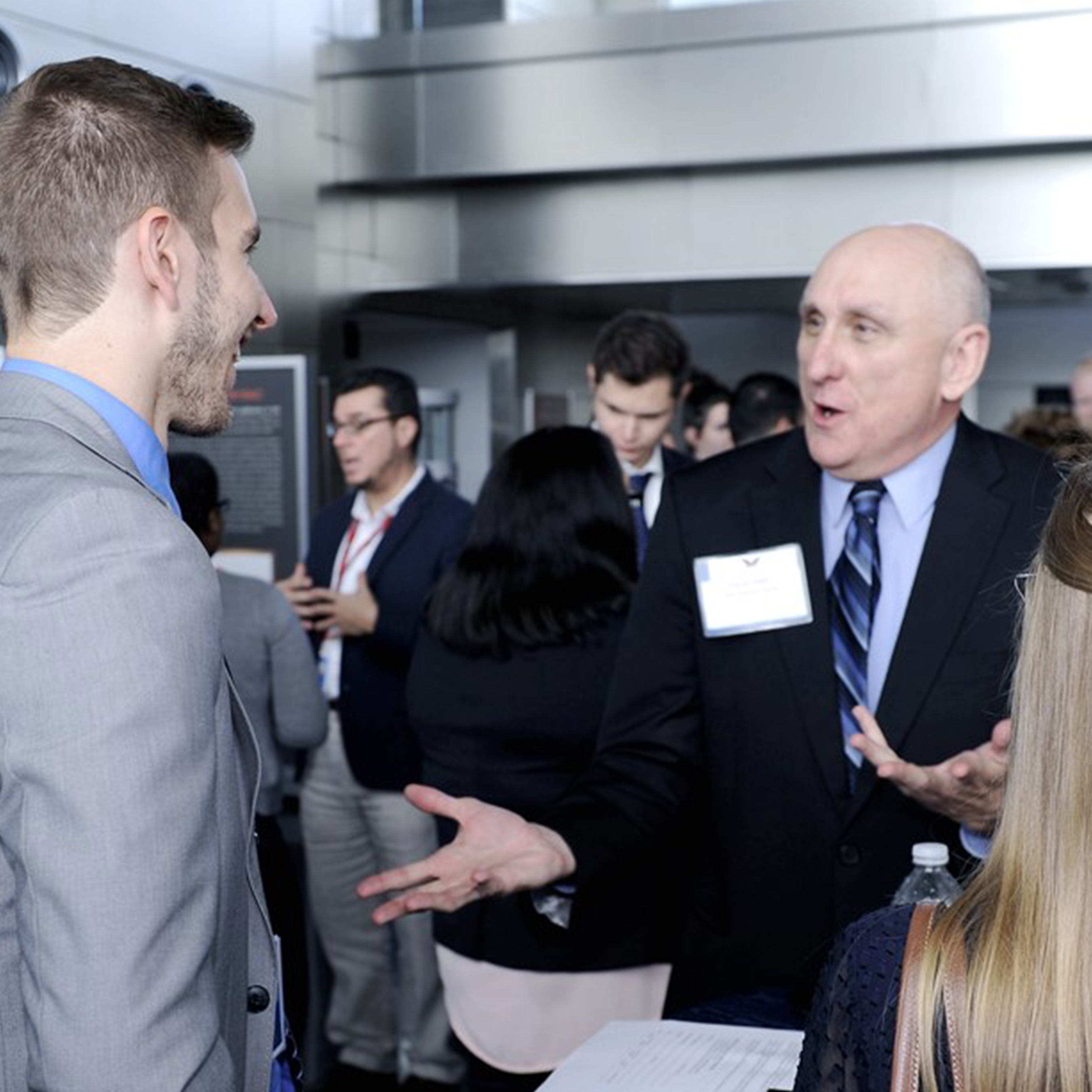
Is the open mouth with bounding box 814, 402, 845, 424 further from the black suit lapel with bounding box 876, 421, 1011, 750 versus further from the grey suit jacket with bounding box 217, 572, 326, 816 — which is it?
the grey suit jacket with bounding box 217, 572, 326, 816

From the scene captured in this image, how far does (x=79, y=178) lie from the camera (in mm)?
1358

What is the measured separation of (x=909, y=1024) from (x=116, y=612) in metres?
0.68

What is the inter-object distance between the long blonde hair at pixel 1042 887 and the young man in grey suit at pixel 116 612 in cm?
60

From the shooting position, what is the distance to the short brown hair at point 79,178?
136 cm

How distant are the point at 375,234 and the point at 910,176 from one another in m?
3.23

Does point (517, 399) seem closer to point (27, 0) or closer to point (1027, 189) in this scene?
point (1027, 189)

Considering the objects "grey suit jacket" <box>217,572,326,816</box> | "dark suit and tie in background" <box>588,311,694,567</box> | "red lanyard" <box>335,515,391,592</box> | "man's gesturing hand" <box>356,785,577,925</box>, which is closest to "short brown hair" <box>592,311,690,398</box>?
"dark suit and tie in background" <box>588,311,694,567</box>

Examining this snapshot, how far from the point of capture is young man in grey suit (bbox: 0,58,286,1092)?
1.19 meters

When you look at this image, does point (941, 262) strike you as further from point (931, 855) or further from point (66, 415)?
point (66, 415)

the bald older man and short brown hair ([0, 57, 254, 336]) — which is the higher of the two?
short brown hair ([0, 57, 254, 336])

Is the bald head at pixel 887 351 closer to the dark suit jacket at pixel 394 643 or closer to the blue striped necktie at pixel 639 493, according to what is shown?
the blue striped necktie at pixel 639 493

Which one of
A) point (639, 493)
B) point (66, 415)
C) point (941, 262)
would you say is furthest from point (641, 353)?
point (66, 415)

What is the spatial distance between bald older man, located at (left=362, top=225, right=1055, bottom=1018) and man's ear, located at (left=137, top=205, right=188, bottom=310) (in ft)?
3.34

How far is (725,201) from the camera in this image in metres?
8.48
